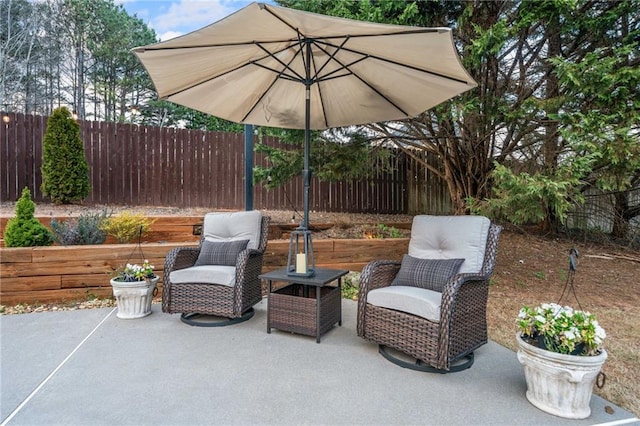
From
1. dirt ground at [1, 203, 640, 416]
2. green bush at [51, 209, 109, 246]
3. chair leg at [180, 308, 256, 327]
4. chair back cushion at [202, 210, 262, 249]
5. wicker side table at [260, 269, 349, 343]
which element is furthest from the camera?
green bush at [51, 209, 109, 246]

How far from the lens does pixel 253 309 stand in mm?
3432

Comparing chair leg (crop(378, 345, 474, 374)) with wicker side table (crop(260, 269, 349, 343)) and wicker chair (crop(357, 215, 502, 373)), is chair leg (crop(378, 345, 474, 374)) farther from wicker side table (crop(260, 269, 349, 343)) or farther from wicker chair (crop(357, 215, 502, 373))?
wicker side table (crop(260, 269, 349, 343))

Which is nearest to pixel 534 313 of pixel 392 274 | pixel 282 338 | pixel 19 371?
pixel 392 274

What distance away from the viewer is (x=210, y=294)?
301cm

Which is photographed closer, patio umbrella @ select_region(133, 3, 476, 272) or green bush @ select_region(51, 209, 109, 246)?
patio umbrella @ select_region(133, 3, 476, 272)

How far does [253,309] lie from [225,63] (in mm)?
2278

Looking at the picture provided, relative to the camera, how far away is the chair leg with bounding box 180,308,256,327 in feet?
9.90

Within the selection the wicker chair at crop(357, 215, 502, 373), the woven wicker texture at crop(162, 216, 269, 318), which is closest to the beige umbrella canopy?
the wicker chair at crop(357, 215, 502, 373)

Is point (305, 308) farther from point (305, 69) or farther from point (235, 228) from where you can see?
point (305, 69)

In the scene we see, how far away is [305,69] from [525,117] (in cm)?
257

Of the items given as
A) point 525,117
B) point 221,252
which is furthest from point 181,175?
point 525,117

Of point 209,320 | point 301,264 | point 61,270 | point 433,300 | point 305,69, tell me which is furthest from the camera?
point 61,270

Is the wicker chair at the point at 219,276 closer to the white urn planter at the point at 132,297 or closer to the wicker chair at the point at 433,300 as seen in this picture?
the white urn planter at the point at 132,297

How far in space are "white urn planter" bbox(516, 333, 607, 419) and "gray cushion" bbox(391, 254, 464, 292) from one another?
2.44ft
